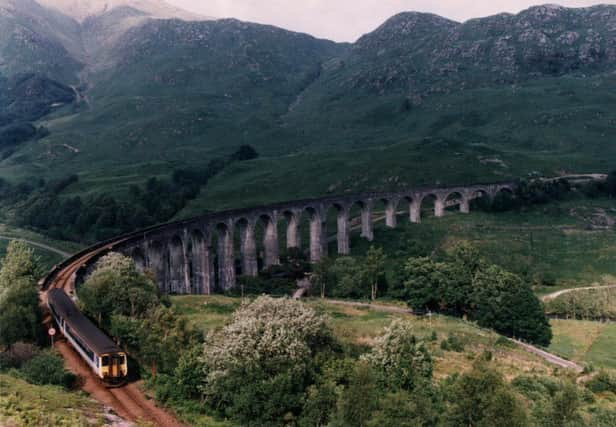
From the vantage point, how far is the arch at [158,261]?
79188 millimetres

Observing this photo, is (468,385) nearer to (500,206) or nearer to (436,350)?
(436,350)

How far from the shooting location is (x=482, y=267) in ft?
249

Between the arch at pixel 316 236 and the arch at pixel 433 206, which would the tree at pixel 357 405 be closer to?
the arch at pixel 316 236

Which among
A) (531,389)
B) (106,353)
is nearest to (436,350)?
(531,389)

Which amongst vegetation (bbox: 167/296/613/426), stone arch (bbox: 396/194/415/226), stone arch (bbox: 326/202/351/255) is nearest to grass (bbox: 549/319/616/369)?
vegetation (bbox: 167/296/613/426)

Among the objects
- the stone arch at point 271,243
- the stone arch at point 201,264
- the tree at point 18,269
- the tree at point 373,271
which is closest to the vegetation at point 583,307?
the tree at point 373,271

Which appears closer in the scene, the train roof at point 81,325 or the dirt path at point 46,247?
the train roof at point 81,325

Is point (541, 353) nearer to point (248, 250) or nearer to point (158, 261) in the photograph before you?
point (158, 261)

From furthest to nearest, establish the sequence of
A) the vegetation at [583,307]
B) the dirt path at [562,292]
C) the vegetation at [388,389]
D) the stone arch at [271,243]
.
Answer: the stone arch at [271,243] → the dirt path at [562,292] → the vegetation at [583,307] → the vegetation at [388,389]

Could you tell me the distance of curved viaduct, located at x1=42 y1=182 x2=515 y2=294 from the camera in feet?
251

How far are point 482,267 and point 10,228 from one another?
104264 millimetres

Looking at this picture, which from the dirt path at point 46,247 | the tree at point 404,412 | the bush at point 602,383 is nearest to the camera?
the tree at point 404,412

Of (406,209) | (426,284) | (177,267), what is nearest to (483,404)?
(426,284)

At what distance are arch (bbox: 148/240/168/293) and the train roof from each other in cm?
2987
